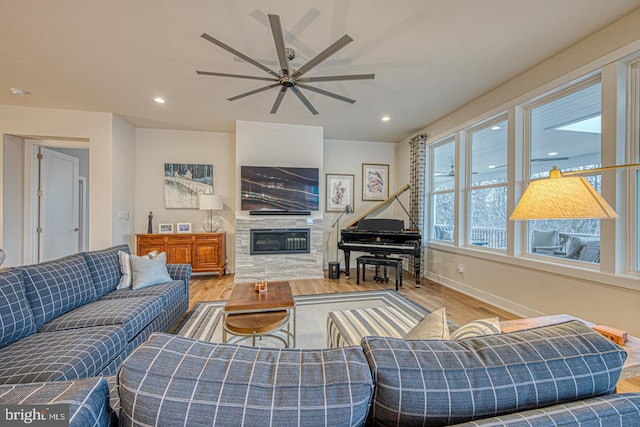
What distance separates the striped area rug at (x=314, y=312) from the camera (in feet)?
8.10

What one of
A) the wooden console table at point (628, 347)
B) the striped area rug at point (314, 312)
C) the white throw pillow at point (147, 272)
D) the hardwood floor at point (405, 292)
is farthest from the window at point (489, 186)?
the white throw pillow at point (147, 272)

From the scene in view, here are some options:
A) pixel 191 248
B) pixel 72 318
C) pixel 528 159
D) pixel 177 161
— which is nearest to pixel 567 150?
pixel 528 159

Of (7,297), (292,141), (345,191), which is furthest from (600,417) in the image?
(345,191)

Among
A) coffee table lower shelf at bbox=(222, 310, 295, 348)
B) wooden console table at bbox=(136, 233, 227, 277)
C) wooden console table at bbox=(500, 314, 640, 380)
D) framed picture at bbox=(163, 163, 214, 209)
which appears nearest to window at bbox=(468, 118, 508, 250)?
wooden console table at bbox=(500, 314, 640, 380)

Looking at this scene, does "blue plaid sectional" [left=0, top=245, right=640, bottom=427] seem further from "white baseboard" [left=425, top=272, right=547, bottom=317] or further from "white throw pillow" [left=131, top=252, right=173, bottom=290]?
"white baseboard" [left=425, top=272, right=547, bottom=317]

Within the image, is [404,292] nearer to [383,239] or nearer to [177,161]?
[383,239]

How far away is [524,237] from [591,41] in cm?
201

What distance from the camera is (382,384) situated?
605mm

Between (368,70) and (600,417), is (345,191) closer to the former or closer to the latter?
(368,70)

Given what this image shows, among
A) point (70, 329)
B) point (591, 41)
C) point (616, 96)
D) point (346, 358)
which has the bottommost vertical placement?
point (70, 329)

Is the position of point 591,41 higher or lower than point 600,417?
higher

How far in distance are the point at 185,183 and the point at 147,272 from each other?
2.78 meters

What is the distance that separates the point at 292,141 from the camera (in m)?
4.67

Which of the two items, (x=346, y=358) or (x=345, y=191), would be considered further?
(x=345, y=191)
